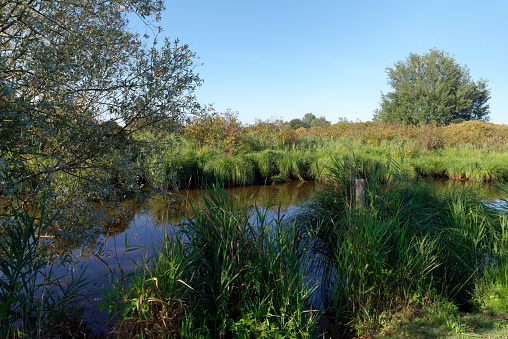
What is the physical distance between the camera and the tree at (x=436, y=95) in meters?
34.7

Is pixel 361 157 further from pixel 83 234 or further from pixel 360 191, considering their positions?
pixel 83 234

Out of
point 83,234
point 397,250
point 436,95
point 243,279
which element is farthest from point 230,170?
point 436,95

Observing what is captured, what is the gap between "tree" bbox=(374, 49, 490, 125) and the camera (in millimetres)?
34719

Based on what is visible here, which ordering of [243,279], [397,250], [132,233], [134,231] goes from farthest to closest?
1. [134,231]
2. [132,233]
3. [397,250]
4. [243,279]

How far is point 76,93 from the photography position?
12.2ft

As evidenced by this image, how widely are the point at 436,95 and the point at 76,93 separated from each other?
3873 cm

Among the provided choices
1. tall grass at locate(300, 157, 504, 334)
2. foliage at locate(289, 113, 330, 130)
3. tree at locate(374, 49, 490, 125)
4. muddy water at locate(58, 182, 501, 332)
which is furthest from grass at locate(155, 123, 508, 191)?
foliage at locate(289, 113, 330, 130)

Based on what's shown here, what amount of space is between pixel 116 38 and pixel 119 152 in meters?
1.45

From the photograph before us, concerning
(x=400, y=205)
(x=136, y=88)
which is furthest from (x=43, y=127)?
(x=400, y=205)

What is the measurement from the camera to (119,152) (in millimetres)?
4238

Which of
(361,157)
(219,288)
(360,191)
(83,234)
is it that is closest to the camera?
(219,288)

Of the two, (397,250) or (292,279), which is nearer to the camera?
(292,279)

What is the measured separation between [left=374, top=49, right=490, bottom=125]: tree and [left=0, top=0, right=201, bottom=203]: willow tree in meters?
35.5

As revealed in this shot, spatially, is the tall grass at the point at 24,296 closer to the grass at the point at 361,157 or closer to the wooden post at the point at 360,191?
the wooden post at the point at 360,191
